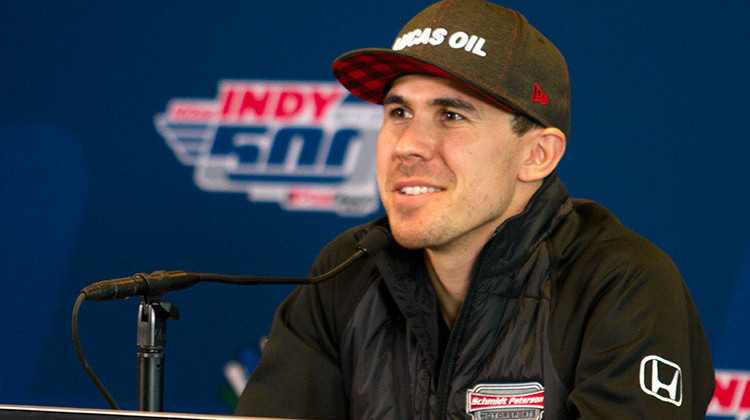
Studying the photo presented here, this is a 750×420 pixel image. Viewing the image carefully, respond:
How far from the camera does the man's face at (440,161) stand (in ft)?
4.34

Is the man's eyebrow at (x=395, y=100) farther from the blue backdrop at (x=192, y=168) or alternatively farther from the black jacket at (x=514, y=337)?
the blue backdrop at (x=192, y=168)

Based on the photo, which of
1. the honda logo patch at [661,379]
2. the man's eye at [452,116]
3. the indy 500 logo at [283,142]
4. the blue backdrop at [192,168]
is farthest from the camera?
the indy 500 logo at [283,142]

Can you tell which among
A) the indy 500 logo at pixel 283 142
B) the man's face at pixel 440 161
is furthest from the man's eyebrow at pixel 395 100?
the indy 500 logo at pixel 283 142

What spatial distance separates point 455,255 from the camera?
1.39 m

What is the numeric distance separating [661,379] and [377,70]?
600 mm

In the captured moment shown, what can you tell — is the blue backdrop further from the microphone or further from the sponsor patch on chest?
the microphone

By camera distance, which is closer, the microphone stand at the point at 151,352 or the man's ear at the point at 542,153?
the microphone stand at the point at 151,352

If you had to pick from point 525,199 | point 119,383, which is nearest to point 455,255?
point 525,199

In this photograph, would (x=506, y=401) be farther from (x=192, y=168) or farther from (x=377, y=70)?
(x=192, y=168)

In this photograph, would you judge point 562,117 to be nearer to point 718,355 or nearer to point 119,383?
point 718,355

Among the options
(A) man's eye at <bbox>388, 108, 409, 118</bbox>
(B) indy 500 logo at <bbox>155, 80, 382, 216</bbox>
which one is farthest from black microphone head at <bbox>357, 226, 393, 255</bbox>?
(B) indy 500 logo at <bbox>155, 80, 382, 216</bbox>

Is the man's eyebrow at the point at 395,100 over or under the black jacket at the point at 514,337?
over

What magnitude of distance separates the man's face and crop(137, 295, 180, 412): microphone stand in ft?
1.32

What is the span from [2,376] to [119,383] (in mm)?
318
